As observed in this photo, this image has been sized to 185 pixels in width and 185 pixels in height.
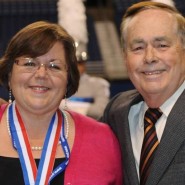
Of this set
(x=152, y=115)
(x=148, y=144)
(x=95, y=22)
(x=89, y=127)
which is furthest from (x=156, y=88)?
(x=95, y=22)

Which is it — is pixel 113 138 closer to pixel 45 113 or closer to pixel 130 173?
pixel 130 173

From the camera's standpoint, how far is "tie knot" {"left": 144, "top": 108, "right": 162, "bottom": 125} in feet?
6.28

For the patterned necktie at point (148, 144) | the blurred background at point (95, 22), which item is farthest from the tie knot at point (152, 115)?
the blurred background at point (95, 22)

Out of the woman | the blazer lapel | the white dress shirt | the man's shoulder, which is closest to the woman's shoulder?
the woman

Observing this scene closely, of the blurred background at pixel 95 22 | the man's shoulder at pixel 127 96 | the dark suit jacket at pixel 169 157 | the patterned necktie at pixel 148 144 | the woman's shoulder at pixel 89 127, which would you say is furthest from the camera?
the blurred background at pixel 95 22

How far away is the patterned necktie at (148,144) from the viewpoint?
182 cm

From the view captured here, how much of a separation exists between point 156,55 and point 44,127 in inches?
23.4

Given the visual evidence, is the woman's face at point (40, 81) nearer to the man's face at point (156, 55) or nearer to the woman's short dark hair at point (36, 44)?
the woman's short dark hair at point (36, 44)

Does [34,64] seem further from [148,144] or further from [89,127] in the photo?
[148,144]

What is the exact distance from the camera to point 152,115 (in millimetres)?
1941

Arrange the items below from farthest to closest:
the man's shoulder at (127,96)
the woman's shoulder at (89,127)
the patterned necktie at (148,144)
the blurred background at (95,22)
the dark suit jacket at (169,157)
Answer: the blurred background at (95,22) → the man's shoulder at (127,96) → the woman's shoulder at (89,127) → the patterned necktie at (148,144) → the dark suit jacket at (169,157)

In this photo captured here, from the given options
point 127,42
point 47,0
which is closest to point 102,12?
point 47,0

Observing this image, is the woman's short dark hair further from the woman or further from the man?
the man

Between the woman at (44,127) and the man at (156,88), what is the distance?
13 centimetres
